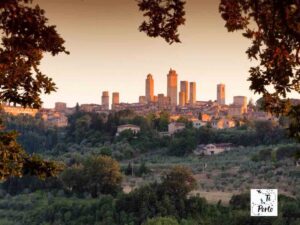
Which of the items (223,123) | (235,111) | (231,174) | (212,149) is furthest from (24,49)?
(235,111)

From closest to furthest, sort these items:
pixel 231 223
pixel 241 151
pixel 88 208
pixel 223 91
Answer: pixel 231 223 < pixel 88 208 < pixel 241 151 < pixel 223 91

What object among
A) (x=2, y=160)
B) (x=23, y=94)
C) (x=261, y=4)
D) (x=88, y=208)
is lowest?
(x=88, y=208)

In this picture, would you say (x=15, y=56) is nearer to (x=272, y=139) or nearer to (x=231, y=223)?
(x=231, y=223)

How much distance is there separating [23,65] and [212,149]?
4488 centimetres

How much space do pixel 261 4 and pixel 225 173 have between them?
33152 mm

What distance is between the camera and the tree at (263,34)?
4.32 metres

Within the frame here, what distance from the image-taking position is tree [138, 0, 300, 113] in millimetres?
4324

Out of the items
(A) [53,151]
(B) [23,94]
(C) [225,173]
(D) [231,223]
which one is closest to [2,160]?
(B) [23,94]

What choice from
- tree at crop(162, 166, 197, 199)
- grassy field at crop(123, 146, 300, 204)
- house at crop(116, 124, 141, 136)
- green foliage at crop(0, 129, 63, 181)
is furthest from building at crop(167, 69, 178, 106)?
green foliage at crop(0, 129, 63, 181)

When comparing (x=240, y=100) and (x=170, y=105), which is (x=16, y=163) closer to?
(x=170, y=105)

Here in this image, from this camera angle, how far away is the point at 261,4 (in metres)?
4.29

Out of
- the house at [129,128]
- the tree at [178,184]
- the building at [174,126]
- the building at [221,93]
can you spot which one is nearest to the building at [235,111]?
the building at [221,93]
